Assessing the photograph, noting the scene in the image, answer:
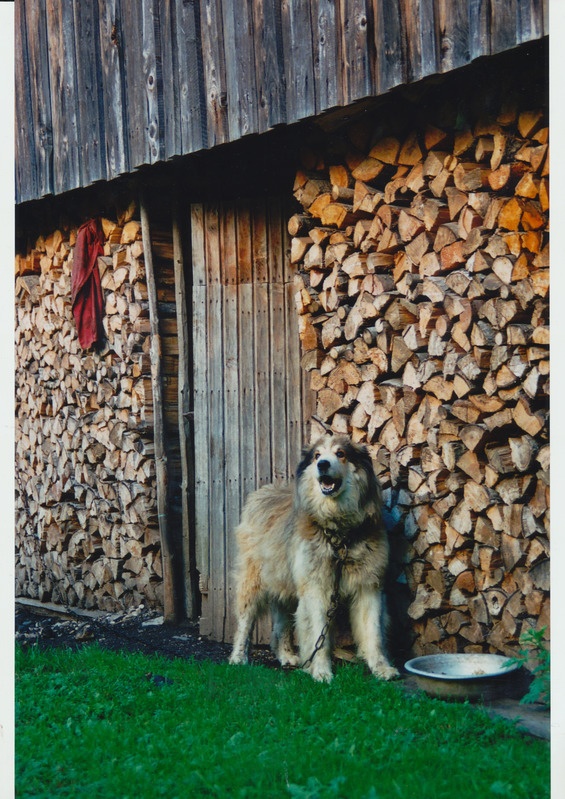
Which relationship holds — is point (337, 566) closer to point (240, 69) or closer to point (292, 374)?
point (292, 374)

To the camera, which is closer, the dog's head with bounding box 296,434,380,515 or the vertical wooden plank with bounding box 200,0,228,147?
the dog's head with bounding box 296,434,380,515

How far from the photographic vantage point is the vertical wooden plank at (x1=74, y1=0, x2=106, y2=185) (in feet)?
25.7

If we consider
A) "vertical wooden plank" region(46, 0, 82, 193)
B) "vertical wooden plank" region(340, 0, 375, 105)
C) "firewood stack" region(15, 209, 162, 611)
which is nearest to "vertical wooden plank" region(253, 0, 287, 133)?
"vertical wooden plank" region(340, 0, 375, 105)

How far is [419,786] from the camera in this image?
3766 millimetres

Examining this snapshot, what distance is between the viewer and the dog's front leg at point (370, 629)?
18.5ft

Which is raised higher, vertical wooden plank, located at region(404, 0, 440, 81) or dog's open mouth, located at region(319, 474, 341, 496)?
vertical wooden plank, located at region(404, 0, 440, 81)

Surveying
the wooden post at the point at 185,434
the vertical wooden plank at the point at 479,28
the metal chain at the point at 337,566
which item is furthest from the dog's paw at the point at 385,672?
the vertical wooden plank at the point at 479,28

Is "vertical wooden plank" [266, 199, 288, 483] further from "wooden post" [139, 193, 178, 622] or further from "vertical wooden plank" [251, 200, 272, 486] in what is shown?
"wooden post" [139, 193, 178, 622]

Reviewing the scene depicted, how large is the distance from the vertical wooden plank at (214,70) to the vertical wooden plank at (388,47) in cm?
147

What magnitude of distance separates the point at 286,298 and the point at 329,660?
2698 millimetres

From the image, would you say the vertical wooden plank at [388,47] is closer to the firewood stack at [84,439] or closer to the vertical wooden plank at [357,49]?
the vertical wooden plank at [357,49]

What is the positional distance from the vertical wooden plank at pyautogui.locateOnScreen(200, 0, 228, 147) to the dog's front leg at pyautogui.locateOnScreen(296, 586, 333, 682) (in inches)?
119

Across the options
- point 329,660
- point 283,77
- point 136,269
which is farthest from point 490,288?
point 136,269

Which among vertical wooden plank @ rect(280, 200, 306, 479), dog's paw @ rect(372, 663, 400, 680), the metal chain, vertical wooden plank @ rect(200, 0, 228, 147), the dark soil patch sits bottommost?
the dark soil patch
